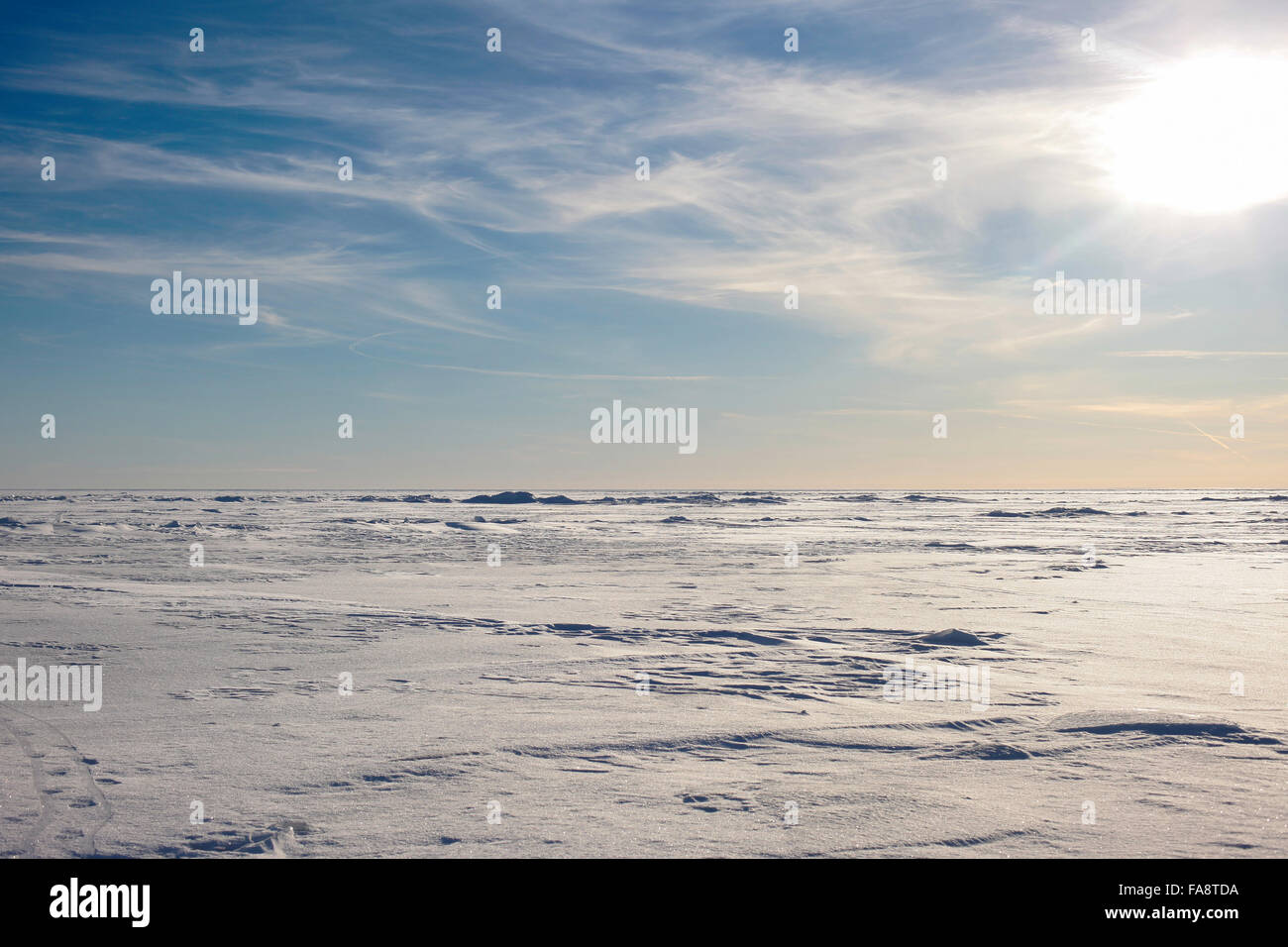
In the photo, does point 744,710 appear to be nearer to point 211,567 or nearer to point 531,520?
point 211,567

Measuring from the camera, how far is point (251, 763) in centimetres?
446

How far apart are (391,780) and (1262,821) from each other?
13.7 feet

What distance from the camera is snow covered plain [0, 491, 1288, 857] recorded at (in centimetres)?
366

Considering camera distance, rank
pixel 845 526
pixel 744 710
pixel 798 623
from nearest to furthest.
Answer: pixel 744 710, pixel 798 623, pixel 845 526

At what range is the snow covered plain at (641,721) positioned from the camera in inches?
144

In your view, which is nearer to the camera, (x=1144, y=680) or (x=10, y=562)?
(x=1144, y=680)

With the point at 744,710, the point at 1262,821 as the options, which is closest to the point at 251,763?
the point at 744,710

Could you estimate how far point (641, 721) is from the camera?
535 cm
